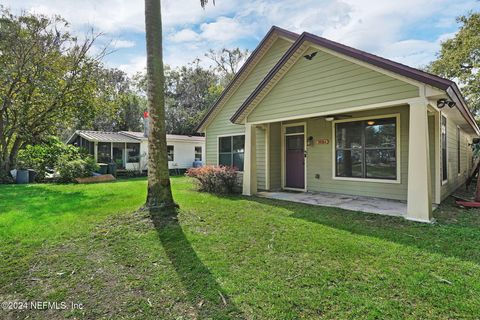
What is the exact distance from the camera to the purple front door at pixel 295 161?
9156mm

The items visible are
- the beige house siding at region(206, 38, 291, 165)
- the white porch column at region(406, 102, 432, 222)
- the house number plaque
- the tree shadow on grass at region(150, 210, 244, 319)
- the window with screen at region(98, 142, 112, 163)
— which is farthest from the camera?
the window with screen at region(98, 142, 112, 163)

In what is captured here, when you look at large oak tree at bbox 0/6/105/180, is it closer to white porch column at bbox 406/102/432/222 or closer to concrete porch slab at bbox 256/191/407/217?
concrete porch slab at bbox 256/191/407/217

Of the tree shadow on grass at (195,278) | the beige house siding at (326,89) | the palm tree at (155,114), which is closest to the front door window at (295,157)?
the beige house siding at (326,89)

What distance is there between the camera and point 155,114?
5363 mm

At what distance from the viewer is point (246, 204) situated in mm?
6934

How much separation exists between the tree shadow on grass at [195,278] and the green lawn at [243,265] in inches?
0.6

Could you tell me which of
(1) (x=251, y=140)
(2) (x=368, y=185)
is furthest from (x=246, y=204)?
(2) (x=368, y=185)

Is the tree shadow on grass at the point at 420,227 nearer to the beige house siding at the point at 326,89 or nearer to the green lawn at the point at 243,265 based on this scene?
the green lawn at the point at 243,265

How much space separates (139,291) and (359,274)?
2556 millimetres

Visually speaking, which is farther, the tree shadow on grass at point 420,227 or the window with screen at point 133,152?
the window with screen at point 133,152

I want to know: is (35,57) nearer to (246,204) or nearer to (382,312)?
(246,204)

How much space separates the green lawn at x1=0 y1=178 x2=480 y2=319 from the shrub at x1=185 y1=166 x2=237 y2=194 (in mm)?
3200

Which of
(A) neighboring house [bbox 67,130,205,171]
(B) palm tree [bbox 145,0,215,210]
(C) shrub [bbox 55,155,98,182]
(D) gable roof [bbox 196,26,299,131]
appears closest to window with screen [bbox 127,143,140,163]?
(A) neighboring house [bbox 67,130,205,171]

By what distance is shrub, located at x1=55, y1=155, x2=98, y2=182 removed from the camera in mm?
12234
